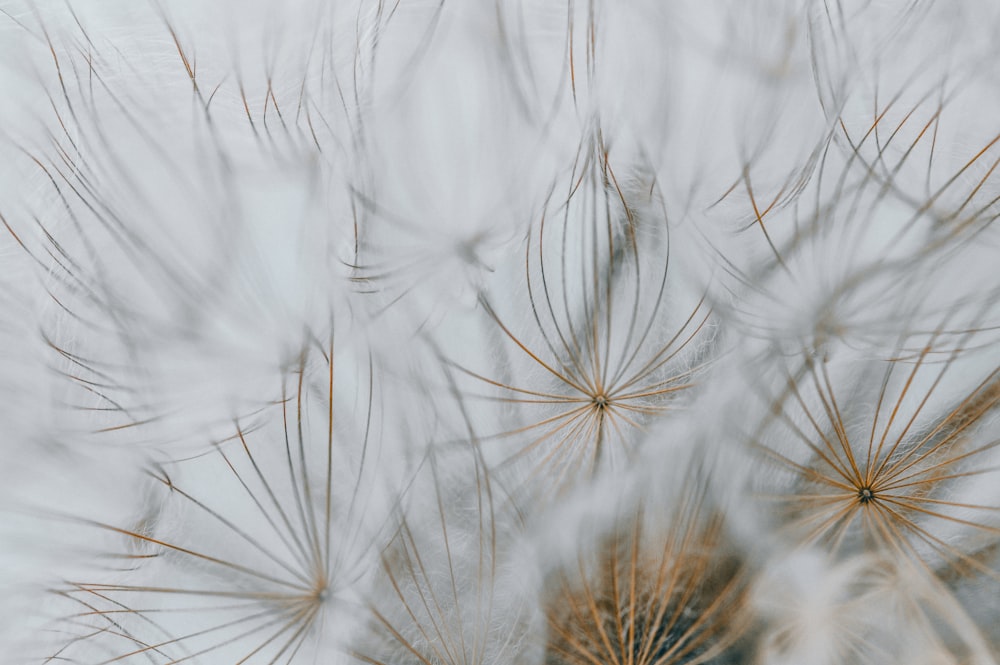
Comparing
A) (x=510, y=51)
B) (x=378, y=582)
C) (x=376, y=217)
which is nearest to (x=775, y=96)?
(x=510, y=51)

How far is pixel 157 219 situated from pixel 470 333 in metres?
0.26

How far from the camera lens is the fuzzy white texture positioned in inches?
23.4

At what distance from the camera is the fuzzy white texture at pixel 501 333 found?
23.4 inches

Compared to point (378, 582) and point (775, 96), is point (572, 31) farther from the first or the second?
point (378, 582)

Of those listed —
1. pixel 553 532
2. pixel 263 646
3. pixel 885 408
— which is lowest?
pixel 263 646

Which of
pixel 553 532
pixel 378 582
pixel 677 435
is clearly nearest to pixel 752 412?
pixel 677 435

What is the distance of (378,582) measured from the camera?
1.94 feet

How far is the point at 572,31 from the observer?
653 millimetres

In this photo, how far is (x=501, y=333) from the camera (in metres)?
0.63

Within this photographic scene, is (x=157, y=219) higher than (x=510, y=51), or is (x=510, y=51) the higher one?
(x=510, y=51)

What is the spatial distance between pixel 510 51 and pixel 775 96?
216mm

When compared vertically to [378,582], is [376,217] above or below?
above

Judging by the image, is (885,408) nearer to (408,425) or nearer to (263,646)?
(408,425)

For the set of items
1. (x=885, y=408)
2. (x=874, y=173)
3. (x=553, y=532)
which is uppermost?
(x=874, y=173)
